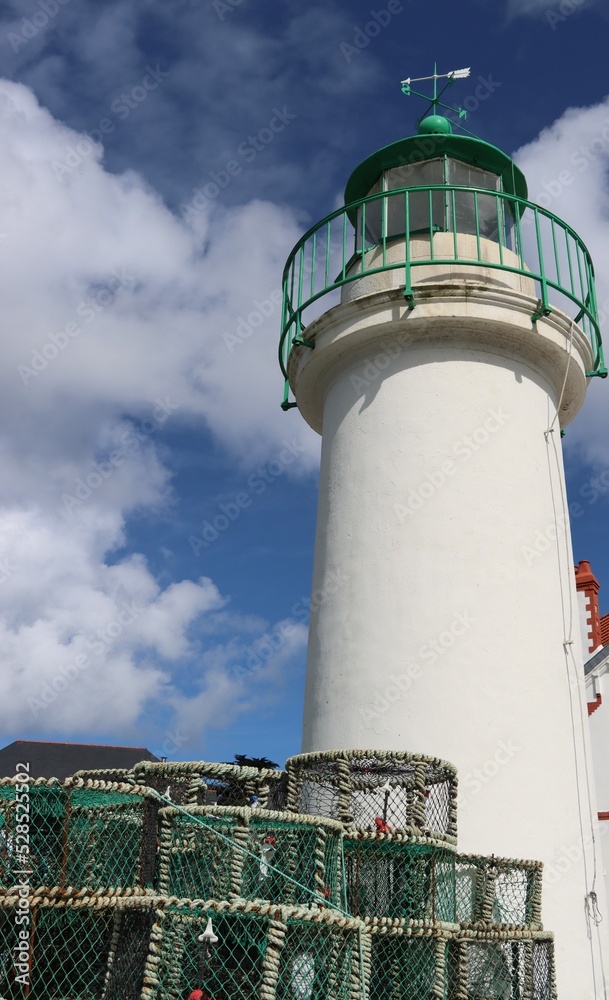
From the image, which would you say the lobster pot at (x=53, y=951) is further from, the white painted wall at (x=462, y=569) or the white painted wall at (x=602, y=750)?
the white painted wall at (x=602, y=750)

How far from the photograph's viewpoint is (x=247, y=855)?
508 centimetres

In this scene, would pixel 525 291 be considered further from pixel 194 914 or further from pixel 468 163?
pixel 194 914

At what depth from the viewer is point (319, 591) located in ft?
32.9

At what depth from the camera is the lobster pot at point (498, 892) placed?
698 centimetres

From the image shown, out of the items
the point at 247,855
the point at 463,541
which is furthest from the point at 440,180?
the point at 247,855

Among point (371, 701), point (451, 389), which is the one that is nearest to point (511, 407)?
point (451, 389)

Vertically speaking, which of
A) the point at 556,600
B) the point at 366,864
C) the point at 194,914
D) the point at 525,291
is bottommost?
the point at 194,914

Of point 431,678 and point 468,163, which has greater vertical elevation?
point 468,163

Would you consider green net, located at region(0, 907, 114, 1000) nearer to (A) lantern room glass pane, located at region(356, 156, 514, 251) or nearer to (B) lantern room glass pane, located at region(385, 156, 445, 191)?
(A) lantern room glass pane, located at region(356, 156, 514, 251)

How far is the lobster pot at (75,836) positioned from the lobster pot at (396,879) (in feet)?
4.57

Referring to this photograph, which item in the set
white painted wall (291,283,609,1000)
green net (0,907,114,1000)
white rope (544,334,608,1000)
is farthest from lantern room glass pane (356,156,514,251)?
green net (0,907,114,1000)

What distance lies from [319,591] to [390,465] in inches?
62.9

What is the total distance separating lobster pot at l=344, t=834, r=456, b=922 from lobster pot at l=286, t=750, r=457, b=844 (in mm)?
120

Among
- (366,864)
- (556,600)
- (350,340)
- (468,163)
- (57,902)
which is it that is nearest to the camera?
(57,902)
